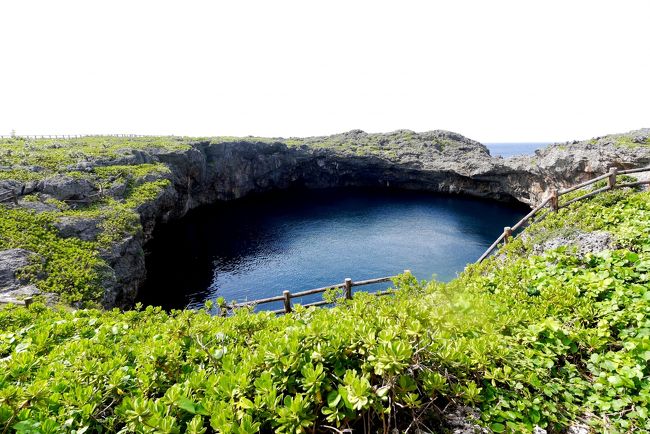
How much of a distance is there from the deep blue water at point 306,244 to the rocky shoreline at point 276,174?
4.33 m

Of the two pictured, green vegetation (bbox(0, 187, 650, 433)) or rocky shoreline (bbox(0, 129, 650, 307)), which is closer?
Answer: green vegetation (bbox(0, 187, 650, 433))

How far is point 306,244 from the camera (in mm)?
38219

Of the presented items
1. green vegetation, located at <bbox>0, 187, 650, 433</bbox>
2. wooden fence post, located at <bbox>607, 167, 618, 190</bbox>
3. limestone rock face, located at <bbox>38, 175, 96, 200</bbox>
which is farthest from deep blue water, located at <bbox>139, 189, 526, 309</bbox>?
green vegetation, located at <bbox>0, 187, 650, 433</bbox>

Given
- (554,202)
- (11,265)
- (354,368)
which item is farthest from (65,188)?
(554,202)

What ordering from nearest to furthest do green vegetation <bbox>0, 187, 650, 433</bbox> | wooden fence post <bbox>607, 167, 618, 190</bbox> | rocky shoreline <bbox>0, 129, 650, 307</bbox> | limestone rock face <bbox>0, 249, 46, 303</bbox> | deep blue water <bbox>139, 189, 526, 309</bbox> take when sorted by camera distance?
1. green vegetation <bbox>0, 187, 650, 433</bbox>
2. wooden fence post <bbox>607, 167, 618, 190</bbox>
3. limestone rock face <bbox>0, 249, 46, 303</bbox>
4. rocky shoreline <bbox>0, 129, 650, 307</bbox>
5. deep blue water <bbox>139, 189, 526, 309</bbox>

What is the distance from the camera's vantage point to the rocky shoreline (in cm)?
1912

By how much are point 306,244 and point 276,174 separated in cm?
2963

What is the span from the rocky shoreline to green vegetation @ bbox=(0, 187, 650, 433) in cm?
1157

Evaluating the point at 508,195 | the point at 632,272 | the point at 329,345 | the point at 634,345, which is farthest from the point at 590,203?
the point at 508,195

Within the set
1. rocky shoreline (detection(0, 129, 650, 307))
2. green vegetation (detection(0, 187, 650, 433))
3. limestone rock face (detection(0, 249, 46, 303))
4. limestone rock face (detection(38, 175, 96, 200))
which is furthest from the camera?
limestone rock face (detection(38, 175, 96, 200))

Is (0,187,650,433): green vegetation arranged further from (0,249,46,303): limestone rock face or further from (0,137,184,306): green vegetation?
(0,137,184,306): green vegetation

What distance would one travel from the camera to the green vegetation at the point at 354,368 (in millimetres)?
3162

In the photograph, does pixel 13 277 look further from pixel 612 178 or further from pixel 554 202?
pixel 612 178

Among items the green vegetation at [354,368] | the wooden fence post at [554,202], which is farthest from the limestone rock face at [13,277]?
the wooden fence post at [554,202]
